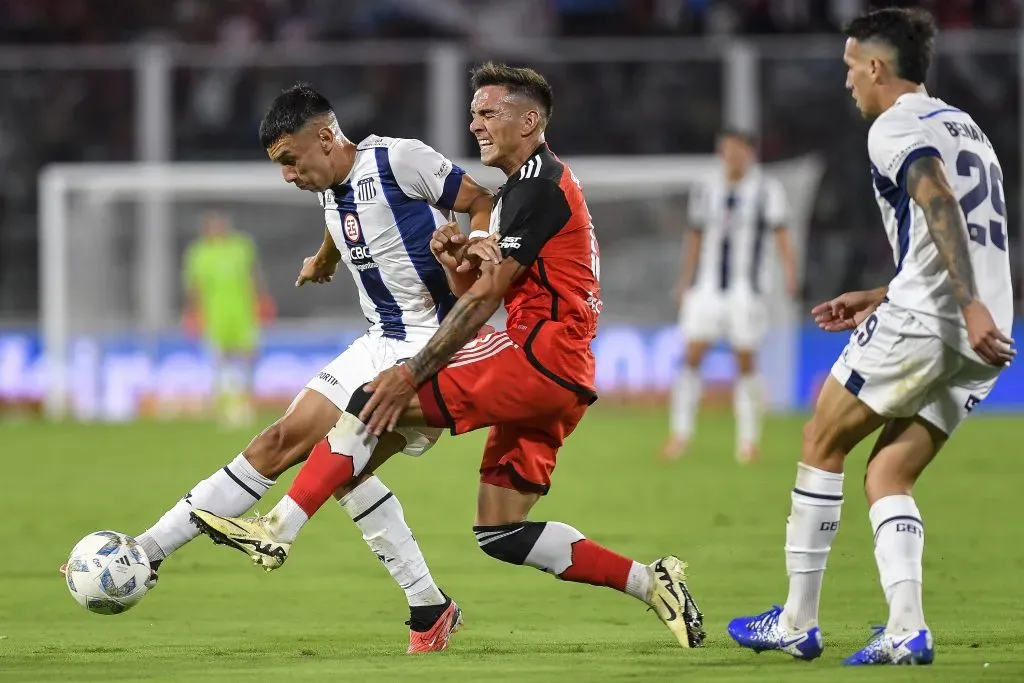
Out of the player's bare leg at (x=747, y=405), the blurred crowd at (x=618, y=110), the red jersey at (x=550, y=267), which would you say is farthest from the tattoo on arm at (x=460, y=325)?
the blurred crowd at (x=618, y=110)

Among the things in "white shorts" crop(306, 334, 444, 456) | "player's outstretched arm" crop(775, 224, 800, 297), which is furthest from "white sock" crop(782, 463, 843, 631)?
"player's outstretched arm" crop(775, 224, 800, 297)

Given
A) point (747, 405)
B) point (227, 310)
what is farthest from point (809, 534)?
point (227, 310)

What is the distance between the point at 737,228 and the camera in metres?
13.0

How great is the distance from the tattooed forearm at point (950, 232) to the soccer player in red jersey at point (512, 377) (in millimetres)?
1177

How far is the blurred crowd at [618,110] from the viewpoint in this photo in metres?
18.2

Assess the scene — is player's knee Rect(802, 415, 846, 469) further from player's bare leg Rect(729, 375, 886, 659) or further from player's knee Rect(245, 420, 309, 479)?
player's knee Rect(245, 420, 309, 479)

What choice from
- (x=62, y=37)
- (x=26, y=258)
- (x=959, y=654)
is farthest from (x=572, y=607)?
Result: (x=62, y=37)

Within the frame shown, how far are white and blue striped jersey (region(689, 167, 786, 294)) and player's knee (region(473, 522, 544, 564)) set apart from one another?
310 inches

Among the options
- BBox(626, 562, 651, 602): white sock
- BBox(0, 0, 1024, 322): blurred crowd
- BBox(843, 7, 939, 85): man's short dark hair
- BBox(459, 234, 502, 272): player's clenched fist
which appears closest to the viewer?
BBox(843, 7, 939, 85): man's short dark hair

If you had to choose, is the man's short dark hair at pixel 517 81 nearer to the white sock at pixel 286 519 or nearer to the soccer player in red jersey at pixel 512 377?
the soccer player in red jersey at pixel 512 377

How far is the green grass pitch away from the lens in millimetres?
5098

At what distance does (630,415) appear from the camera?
18.0 m

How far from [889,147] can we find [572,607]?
2655mm

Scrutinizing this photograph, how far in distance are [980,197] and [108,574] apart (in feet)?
9.70
